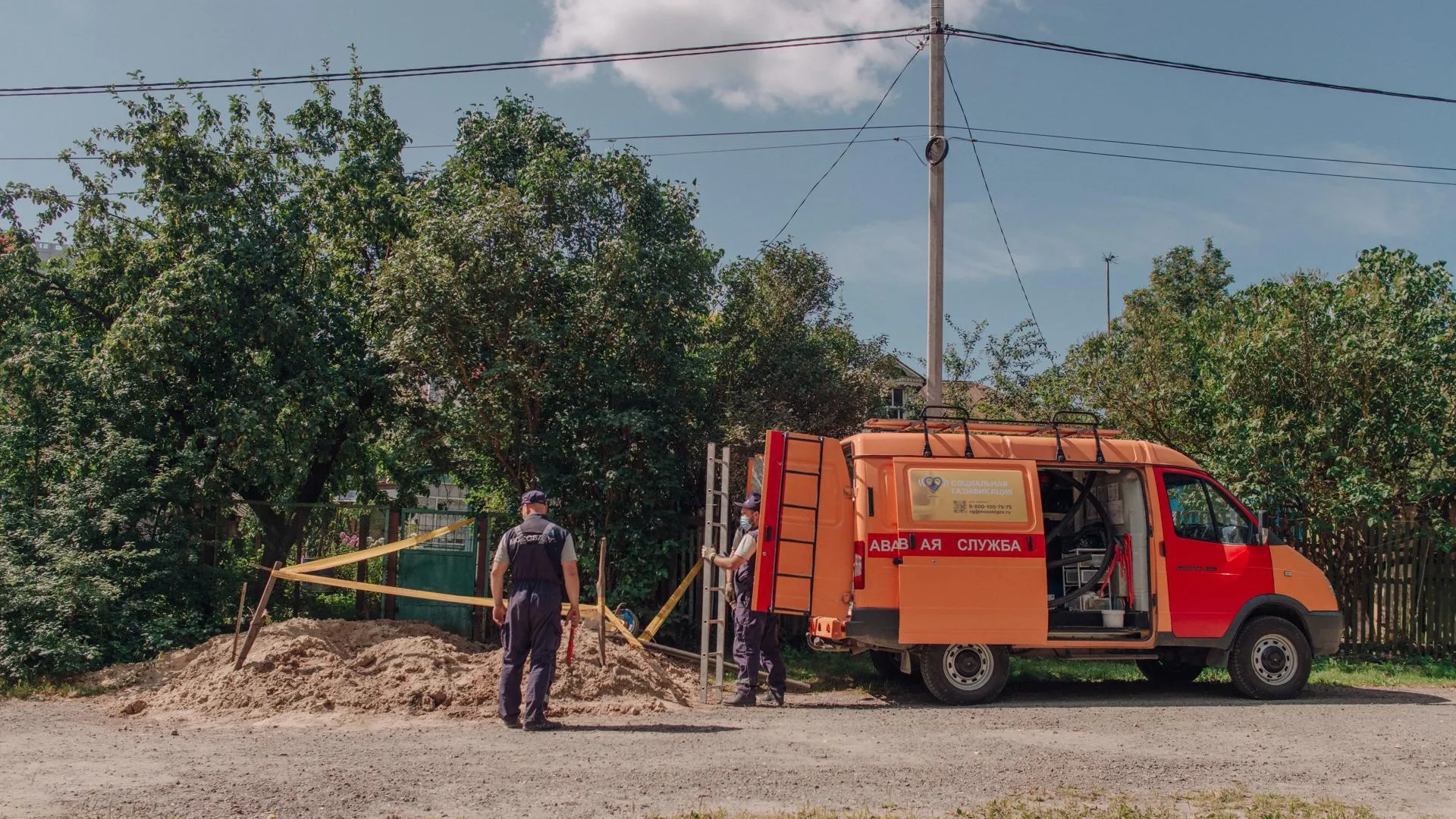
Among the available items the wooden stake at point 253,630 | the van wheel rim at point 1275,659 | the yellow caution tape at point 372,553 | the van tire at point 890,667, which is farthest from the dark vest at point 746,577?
the van wheel rim at point 1275,659

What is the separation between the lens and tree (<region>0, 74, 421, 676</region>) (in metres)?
10.9

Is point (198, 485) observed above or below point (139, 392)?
below

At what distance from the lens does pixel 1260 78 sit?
574 inches

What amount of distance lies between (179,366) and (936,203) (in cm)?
918

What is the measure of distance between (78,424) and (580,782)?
27.7ft

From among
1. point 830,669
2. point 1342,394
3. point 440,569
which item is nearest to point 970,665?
point 830,669

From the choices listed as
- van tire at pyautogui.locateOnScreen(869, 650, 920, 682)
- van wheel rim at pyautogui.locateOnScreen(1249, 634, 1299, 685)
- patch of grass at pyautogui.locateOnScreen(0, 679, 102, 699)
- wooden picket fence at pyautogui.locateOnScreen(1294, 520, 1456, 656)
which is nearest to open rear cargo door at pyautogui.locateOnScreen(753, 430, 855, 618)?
van tire at pyautogui.locateOnScreen(869, 650, 920, 682)

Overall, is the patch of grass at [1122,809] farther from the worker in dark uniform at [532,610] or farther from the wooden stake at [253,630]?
the wooden stake at [253,630]

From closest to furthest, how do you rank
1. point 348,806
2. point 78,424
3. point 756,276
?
point 348,806 < point 78,424 < point 756,276

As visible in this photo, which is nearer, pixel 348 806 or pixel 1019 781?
pixel 348 806


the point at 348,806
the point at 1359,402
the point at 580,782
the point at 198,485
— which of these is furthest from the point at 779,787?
the point at 1359,402

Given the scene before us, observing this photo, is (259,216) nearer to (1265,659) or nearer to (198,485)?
(198,485)

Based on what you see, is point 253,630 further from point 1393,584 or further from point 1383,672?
point 1393,584

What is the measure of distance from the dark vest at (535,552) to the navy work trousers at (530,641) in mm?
65
